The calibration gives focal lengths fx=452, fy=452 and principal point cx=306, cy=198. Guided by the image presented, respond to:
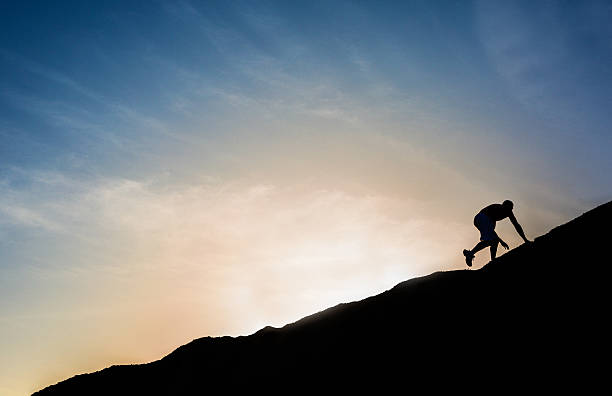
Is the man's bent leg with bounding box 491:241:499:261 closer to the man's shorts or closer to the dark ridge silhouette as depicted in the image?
the man's shorts

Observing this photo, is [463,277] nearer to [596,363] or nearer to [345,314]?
[345,314]

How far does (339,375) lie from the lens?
10.9 meters

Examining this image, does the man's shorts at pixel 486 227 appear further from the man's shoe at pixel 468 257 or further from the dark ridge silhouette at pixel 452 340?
the dark ridge silhouette at pixel 452 340

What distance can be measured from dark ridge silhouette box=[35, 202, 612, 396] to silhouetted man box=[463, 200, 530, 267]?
0.94 m

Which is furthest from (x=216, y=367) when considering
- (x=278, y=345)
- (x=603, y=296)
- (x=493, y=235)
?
(x=603, y=296)

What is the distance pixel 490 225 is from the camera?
14172 millimetres

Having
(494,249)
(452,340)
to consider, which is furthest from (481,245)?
(452,340)

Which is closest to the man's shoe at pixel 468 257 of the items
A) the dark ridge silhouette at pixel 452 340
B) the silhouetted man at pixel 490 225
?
the silhouetted man at pixel 490 225

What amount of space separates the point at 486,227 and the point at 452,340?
5146mm

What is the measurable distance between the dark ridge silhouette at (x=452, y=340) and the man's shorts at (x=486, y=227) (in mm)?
1040

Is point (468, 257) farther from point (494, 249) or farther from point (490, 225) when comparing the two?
point (490, 225)

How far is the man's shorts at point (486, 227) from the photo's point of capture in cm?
1412

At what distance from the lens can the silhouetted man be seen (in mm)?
13969

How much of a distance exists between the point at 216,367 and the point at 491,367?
8.27 metres
